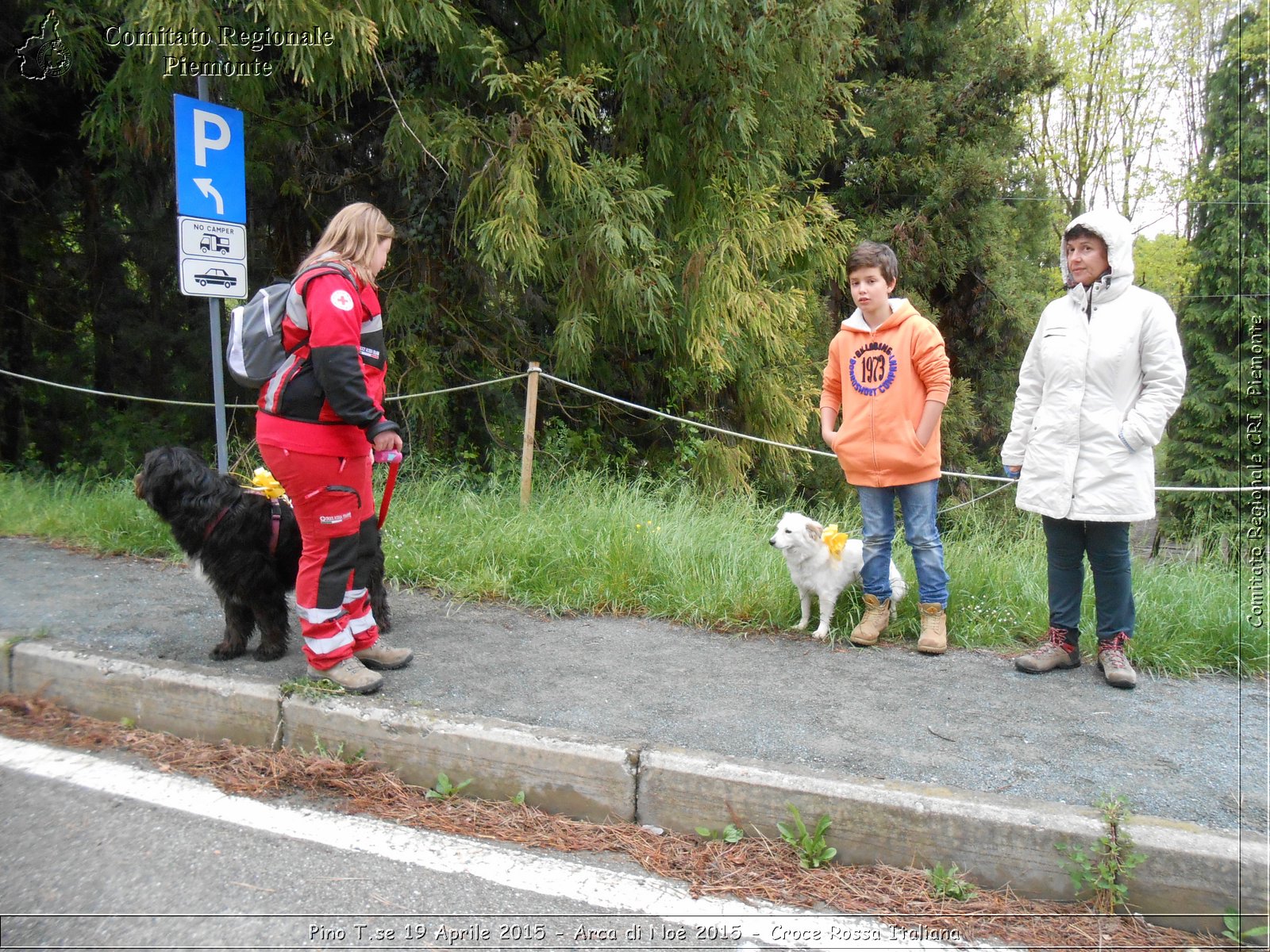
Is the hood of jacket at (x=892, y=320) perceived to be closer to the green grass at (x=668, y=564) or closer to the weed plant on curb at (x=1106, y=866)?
the green grass at (x=668, y=564)

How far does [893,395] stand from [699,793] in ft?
7.35

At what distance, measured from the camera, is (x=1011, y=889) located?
101 inches

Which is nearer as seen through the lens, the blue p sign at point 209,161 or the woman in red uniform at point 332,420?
the woman in red uniform at point 332,420

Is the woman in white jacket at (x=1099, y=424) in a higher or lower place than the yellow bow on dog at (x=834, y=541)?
higher

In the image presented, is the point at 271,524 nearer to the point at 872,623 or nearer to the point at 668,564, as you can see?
the point at 668,564

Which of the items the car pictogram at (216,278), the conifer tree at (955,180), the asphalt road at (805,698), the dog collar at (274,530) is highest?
the conifer tree at (955,180)

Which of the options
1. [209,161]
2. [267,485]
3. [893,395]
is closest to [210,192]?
[209,161]

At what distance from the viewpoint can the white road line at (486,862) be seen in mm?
2363

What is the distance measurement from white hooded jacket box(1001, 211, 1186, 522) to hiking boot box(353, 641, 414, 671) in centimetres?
292

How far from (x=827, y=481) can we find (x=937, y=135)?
17.0ft

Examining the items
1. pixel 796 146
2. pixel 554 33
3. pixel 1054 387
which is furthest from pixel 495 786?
pixel 796 146

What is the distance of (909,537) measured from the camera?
14.3ft

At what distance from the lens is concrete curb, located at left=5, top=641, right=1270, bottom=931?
8.08 feet

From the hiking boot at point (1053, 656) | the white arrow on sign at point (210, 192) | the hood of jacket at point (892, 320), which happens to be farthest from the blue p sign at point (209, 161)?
the hiking boot at point (1053, 656)
